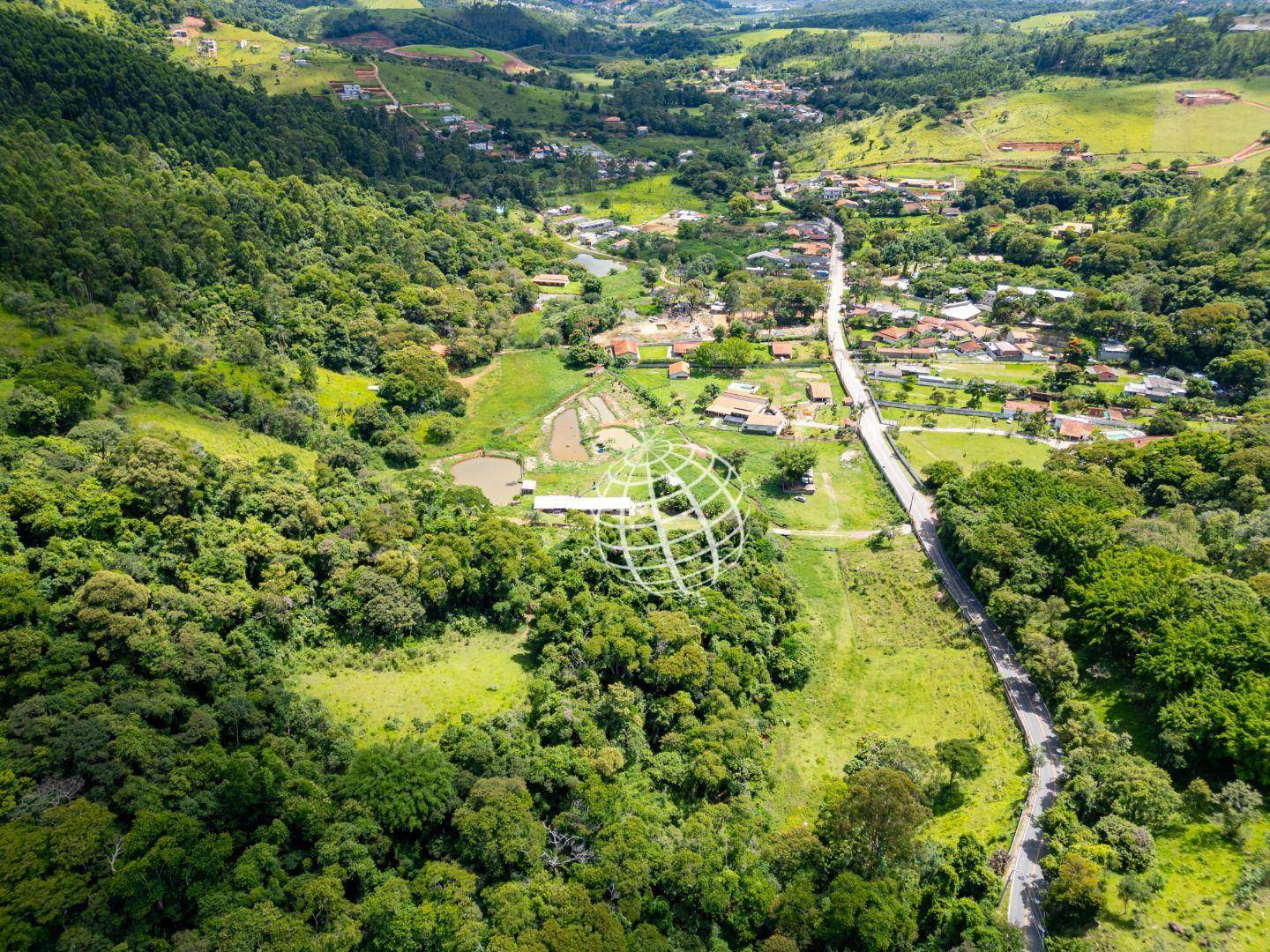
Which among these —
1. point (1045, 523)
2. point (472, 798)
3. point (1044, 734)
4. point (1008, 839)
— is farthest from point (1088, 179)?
point (472, 798)

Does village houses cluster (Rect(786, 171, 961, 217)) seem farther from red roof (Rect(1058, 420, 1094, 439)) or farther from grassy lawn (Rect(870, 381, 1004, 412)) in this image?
red roof (Rect(1058, 420, 1094, 439))

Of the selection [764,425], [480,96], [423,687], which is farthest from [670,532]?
[480,96]

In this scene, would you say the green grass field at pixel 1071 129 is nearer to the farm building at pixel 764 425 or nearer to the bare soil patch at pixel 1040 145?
the bare soil patch at pixel 1040 145

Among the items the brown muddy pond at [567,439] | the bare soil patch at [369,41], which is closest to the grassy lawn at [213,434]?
the brown muddy pond at [567,439]

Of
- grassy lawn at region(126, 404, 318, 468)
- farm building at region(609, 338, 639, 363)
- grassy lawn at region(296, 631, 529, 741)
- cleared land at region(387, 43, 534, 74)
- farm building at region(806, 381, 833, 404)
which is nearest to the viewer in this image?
grassy lawn at region(296, 631, 529, 741)

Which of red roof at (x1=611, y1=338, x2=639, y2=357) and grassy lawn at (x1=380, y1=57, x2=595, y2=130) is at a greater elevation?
grassy lawn at (x1=380, y1=57, x2=595, y2=130)

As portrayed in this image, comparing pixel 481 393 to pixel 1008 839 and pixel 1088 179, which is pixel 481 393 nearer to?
pixel 1008 839

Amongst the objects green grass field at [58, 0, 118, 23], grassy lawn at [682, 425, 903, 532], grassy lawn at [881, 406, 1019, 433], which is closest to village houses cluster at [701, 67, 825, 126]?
green grass field at [58, 0, 118, 23]
